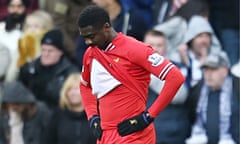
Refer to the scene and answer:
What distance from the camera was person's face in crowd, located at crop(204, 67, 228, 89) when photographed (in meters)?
9.43

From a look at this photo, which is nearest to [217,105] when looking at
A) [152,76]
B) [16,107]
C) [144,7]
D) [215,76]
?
[215,76]

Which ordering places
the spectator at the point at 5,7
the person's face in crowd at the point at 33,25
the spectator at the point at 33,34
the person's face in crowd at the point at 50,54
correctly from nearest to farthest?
the person's face in crowd at the point at 50,54, the spectator at the point at 33,34, the person's face in crowd at the point at 33,25, the spectator at the point at 5,7

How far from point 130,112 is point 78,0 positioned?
14.6ft

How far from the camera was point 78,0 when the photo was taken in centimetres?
1123

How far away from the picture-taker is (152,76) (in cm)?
954

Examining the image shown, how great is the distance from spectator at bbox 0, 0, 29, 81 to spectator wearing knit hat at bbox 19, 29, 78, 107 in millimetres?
504

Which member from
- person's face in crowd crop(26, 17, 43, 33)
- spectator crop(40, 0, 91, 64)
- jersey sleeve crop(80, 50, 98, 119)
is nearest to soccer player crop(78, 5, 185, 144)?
jersey sleeve crop(80, 50, 98, 119)

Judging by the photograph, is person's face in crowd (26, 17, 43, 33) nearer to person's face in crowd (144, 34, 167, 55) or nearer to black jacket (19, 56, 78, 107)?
black jacket (19, 56, 78, 107)

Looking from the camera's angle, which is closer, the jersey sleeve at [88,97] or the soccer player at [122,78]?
the soccer player at [122,78]

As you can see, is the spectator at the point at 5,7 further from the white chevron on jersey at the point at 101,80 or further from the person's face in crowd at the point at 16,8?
the white chevron on jersey at the point at 101,80

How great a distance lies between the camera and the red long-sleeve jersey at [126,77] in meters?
6.86

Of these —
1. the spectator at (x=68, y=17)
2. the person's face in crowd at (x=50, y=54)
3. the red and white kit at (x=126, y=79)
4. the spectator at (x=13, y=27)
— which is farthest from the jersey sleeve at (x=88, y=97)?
the spectator at (x=13, y=27)

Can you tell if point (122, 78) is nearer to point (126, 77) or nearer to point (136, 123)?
point (126, 77)

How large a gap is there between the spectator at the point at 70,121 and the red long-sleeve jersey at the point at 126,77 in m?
2.54
